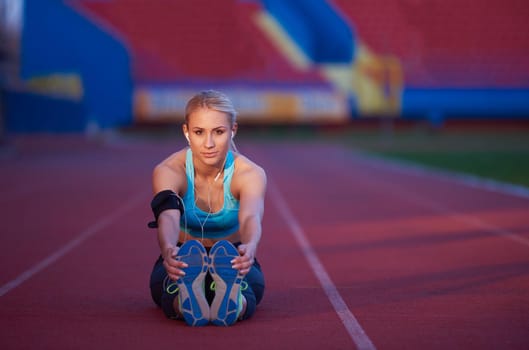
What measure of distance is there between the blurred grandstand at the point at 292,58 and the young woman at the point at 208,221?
129 feet

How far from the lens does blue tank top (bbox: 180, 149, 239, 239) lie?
5273 millimetres

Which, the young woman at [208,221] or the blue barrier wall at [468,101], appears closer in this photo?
the young woman at [208,221]

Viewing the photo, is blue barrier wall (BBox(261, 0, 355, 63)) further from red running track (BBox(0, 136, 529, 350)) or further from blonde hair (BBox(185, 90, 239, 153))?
blonde hair (BBox(185, 90, 239, 153))

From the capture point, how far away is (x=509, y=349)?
4477mm

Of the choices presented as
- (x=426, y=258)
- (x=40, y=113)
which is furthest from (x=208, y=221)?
(x=40, y=113)

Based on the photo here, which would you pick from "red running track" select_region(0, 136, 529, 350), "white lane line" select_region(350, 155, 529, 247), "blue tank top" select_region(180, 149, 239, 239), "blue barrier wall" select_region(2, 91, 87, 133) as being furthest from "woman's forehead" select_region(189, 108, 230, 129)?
"blue barrier wall" select_region(2, 91, 87, 133)

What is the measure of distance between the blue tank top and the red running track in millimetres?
600

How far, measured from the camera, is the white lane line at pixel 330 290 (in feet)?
15.6

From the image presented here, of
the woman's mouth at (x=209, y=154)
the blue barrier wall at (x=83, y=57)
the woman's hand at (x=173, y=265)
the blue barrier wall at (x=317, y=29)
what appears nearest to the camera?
the woman's hand at (x=173, y=265)

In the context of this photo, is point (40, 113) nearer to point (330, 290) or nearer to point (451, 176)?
point (451, 176)

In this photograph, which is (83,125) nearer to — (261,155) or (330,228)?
(261,155)

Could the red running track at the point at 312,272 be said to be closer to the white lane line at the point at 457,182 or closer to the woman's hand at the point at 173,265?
the white lane line at the point at 457,182

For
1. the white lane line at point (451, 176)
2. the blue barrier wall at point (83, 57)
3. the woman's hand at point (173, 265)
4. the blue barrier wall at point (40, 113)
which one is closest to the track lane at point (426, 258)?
the white lane line at point (451, 176)

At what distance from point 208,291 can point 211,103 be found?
113 cm
